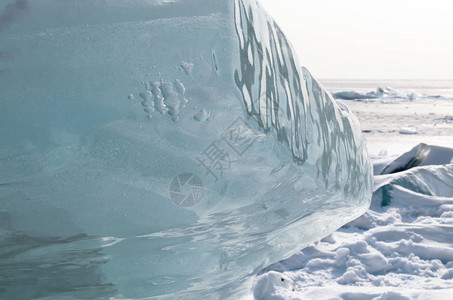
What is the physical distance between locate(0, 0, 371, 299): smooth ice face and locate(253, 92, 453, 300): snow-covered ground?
0.75m

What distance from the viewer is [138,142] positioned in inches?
27.8

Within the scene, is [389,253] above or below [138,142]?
below

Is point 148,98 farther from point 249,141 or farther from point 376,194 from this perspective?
point 376,194

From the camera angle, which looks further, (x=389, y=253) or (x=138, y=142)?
(x=389, y=253)

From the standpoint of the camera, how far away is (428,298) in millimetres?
1497

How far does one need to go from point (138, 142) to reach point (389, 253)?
1.59 m

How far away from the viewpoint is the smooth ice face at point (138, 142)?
0.65 metres

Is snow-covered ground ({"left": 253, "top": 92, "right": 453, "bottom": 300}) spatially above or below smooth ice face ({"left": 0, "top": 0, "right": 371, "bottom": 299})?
below

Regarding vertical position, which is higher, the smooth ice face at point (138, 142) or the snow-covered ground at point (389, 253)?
the smooth ice face at point (138, 142)

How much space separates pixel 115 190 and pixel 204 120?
17cm

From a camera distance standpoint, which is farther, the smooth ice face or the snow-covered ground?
the snow-covered ground

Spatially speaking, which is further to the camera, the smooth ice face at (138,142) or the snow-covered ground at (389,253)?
the snow-covered ground at (389,253)

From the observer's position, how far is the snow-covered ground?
1.61 m

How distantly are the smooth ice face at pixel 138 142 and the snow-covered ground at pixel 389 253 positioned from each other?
753mm
